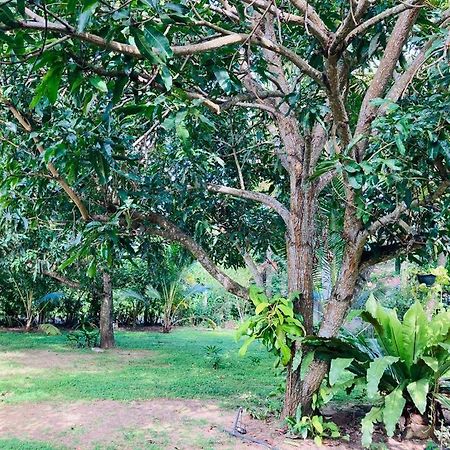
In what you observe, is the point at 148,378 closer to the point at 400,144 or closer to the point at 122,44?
the point at 400,144

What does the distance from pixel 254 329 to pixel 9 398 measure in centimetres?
245

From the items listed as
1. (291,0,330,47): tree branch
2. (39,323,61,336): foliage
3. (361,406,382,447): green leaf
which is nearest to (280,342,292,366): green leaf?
(361,406,382,447): green leaf

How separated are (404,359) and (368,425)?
68 centimetres

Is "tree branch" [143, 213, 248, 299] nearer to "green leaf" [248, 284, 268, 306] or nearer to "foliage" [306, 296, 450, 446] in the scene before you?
"green leaf" [248, 284, 268, 306]

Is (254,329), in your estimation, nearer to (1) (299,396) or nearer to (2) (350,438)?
(1) (299,396)

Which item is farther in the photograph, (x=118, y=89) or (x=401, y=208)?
(x=401, y=208)

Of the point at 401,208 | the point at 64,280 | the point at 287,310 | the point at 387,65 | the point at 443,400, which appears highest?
the point at 387,65

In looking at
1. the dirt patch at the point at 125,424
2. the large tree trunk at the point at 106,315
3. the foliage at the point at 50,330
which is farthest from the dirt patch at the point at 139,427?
the foliage at the point at 50,330

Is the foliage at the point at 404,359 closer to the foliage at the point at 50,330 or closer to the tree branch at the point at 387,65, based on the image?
the tree branch at the point at 387,65

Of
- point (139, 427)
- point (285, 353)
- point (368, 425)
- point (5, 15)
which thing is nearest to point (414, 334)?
point (368, 425)

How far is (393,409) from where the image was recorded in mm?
2957

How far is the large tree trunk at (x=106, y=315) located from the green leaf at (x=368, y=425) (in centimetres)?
505

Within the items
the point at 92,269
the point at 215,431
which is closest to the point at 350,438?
the point at 215,431

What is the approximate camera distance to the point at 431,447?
2.94 m
